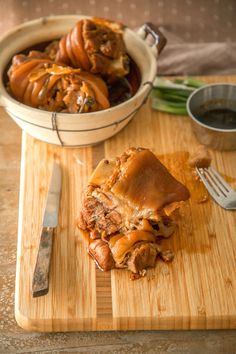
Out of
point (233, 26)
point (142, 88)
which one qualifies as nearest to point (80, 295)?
point (142, 88)

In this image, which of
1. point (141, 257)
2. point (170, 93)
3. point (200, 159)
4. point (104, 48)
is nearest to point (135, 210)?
point (141, 257)

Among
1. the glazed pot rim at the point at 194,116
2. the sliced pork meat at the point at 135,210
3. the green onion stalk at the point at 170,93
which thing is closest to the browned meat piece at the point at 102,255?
the sliced pork meat at the point at 135,210

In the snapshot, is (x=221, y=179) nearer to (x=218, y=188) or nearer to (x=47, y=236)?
(x=218, y=188)

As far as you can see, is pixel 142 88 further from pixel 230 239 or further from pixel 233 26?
pixel 233 26

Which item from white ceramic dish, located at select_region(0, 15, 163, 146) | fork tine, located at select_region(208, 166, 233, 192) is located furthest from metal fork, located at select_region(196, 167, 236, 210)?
white ceramic dish, located at select_region(0, 15, 163, 146)

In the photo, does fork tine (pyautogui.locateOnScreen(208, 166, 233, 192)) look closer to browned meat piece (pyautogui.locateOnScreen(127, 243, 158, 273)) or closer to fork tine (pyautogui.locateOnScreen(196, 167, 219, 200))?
fork tine (pyautogui.locateOnScreen(196, 167, 219, 200))

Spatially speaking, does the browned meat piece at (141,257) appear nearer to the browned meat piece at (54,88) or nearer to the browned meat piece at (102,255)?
the browned meat piece at (102,255)
